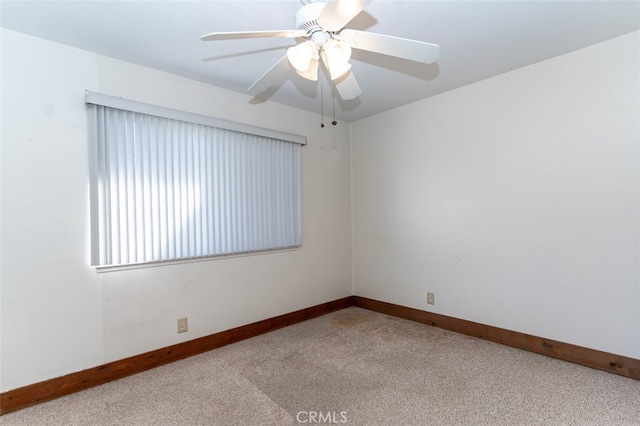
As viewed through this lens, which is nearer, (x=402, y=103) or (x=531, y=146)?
(x=531, y=146)

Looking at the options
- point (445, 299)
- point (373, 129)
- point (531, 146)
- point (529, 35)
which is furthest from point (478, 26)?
point (445, 299)

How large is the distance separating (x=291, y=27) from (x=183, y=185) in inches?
60.6

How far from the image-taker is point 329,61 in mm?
1668

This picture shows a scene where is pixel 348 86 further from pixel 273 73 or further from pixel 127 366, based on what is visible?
pixel 127 366

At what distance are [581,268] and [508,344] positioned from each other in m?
0.89

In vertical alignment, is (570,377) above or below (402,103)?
below

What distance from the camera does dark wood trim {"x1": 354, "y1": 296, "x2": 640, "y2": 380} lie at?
2.30 metres

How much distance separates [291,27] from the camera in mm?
2078

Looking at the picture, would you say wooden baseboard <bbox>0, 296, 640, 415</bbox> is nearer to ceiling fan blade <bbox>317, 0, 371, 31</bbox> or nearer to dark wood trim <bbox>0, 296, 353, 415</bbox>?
dark wood trim <bbox>0, 296, 353, 415</bbox>

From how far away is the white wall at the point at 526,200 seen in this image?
232 cm

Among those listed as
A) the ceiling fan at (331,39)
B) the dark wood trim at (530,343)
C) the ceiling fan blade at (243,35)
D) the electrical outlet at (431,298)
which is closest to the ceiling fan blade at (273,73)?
the ceiling fan at (331,39)

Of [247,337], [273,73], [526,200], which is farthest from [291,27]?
[247,337]

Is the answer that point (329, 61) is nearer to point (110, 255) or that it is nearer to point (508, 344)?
point (110, 255)

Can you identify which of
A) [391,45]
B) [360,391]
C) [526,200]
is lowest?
[360,391]
